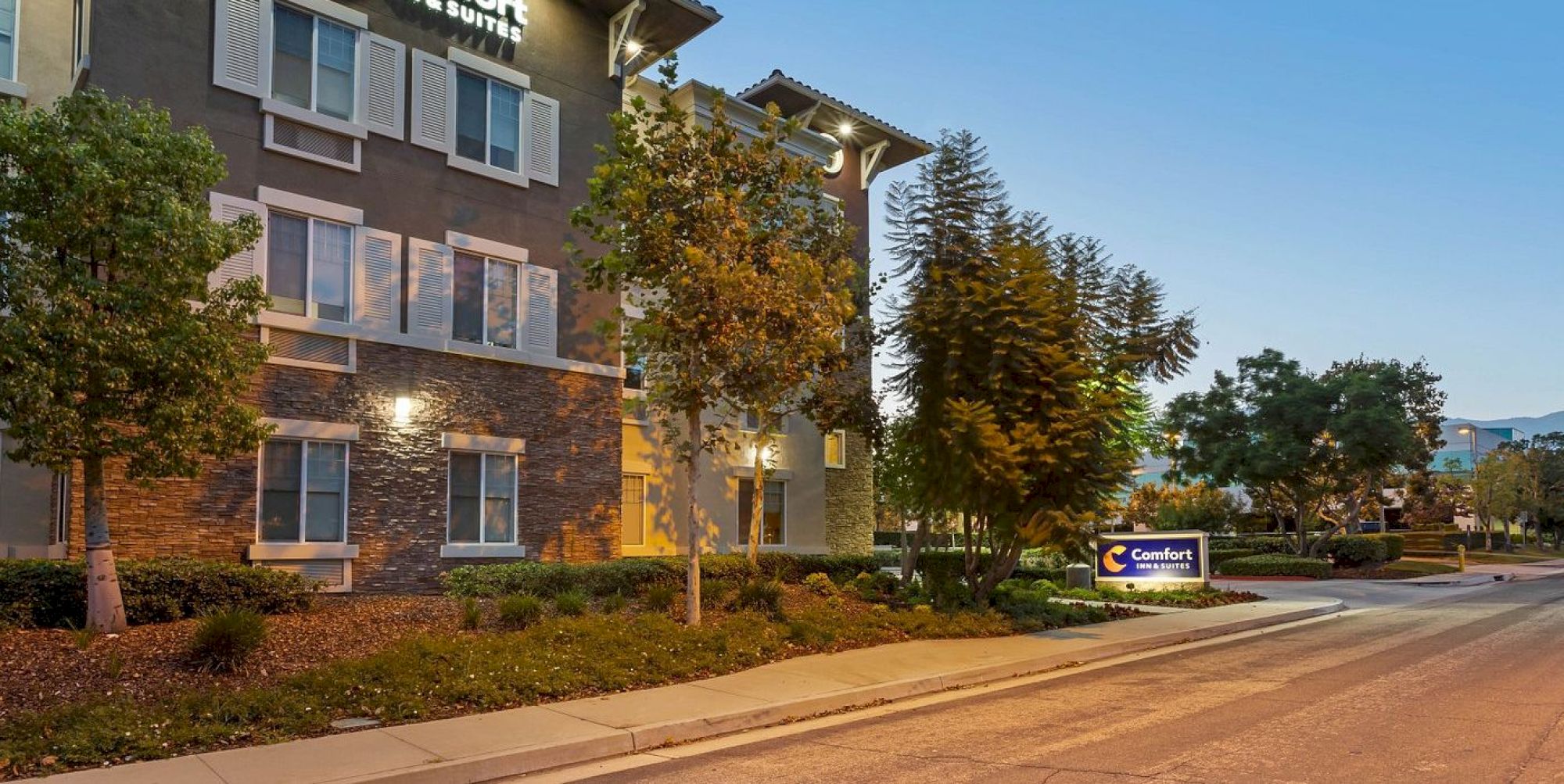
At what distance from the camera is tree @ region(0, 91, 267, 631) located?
481 inches

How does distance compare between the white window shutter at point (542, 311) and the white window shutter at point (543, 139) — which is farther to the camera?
the white window shutter at point (543, 139)

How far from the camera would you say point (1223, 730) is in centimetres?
1026

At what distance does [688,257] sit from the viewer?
48.2 ft

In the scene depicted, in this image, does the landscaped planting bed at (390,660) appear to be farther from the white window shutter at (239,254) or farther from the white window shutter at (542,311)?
the white window shutter at (239,254)

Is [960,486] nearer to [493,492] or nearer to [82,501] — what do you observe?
[493,492]

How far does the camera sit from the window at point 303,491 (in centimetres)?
1805

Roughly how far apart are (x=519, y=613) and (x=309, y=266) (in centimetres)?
790

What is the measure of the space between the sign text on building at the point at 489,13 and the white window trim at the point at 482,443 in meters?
7.83

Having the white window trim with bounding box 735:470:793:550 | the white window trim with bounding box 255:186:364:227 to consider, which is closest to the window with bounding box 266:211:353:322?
the white window trim with bounding box 255:186:364:227

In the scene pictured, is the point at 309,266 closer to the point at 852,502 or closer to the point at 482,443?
the point at 482,443

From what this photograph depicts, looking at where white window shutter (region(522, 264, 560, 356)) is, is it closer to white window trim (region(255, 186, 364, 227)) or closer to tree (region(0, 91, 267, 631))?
white window trim (region(255, 186, 364, 227))

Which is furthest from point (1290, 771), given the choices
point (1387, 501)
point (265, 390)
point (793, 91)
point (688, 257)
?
point (1387, 501)

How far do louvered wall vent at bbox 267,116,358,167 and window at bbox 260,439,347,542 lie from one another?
4843 mm

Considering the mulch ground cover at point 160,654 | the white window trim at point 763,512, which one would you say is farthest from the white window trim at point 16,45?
the white window trim at point 763,512
